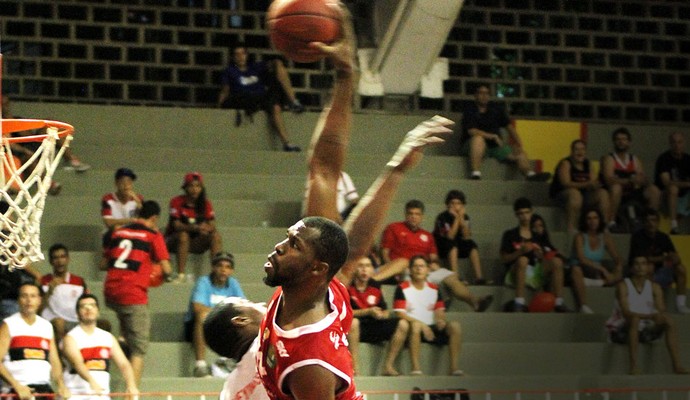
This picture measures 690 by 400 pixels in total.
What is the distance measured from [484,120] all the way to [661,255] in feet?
6.75

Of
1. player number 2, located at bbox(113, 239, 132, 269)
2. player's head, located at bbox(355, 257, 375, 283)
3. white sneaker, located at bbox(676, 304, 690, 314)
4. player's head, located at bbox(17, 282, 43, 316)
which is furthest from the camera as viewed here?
white sneaker, located at bbox(676, 304, 690, 314)

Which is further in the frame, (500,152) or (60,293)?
(500,152)

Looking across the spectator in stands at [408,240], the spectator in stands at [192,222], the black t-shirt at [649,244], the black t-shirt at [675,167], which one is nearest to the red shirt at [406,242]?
the spectator in stands at [408,240]

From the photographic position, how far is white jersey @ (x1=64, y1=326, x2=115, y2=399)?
845cm

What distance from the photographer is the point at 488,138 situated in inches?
471

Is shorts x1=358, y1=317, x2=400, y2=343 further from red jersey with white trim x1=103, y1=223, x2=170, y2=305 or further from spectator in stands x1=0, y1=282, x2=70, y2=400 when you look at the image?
spectator in stands x1=0, y1=282, x2=70, y2=400

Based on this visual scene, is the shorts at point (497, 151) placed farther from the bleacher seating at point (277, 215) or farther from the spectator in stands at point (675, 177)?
the spectator in stands at point (675, 177)

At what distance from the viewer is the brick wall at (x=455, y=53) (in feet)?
40.0

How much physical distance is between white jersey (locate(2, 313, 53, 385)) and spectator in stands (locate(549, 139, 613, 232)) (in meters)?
5.06

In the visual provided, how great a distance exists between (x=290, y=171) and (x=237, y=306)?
768 cm

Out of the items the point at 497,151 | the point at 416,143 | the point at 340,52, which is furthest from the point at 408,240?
the point at 340,52

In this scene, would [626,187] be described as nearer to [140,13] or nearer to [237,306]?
[140,13]

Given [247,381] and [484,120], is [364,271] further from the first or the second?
[247,381]

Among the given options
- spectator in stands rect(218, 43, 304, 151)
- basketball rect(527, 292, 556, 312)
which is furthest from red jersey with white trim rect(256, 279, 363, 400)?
spectator in stands rect(218, 43, 304, 151)
